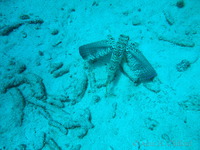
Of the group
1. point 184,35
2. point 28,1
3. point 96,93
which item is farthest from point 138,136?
point 28,1

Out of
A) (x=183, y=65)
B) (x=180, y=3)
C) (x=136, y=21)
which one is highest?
(x=180, y=3)

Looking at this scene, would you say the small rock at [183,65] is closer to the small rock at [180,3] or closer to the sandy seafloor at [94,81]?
the sandy seafloor at [94,81]

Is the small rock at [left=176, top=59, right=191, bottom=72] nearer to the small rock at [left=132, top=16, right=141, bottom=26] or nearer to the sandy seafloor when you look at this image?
the sandy seafloor

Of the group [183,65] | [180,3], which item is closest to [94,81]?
[183,65]

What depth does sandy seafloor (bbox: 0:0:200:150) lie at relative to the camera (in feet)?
11.3

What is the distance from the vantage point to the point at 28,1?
227 inches

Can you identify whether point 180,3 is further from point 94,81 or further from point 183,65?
point 94,81

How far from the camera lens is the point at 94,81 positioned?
4.16 metres

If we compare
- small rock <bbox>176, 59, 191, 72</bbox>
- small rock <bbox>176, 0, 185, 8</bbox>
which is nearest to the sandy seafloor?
small rock <bbox>176, 59, 191, 72</bbox>

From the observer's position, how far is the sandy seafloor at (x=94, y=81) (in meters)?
3.44

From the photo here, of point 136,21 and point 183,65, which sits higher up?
point 136,21

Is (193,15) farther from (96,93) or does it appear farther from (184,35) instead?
(96,93)

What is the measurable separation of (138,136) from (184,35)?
12.2 feet

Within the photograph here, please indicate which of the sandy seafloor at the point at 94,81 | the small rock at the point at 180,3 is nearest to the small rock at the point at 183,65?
the sandy seafloor at the point at 94,81
